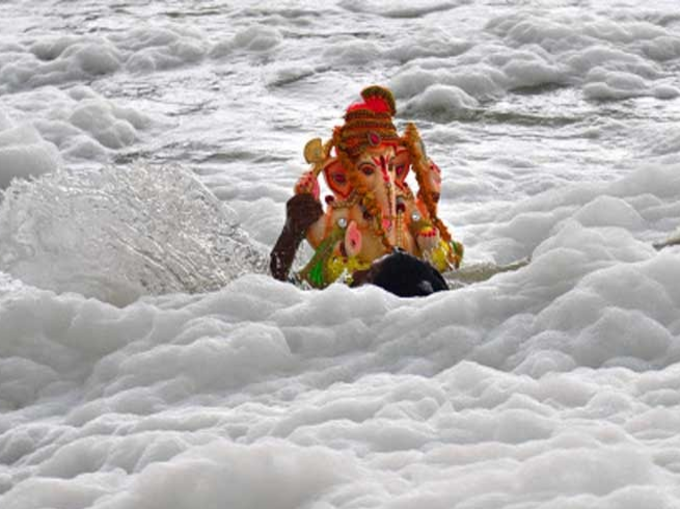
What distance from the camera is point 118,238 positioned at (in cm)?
583

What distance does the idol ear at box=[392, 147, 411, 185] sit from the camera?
585 cm

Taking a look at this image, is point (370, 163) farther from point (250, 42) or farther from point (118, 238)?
point (250, 42)

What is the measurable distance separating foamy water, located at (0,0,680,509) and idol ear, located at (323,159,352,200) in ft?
1.55

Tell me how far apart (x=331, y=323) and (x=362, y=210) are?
0.87 meters

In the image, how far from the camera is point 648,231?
6082 millimetres

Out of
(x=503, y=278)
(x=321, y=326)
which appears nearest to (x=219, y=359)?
(x=321, y=326)

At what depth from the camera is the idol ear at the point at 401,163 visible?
5848mm

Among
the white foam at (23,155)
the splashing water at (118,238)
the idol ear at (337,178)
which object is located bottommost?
the white foam at (23,155)

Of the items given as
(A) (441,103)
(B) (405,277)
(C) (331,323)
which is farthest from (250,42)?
(C) (331,323)

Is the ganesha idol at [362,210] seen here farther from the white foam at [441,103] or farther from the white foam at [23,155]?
the white foam at [441,103]

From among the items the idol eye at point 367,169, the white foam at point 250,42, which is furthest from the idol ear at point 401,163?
the white foam at point 250,42

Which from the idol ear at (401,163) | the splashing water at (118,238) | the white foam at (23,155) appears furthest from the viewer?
the white foam at (23,155)

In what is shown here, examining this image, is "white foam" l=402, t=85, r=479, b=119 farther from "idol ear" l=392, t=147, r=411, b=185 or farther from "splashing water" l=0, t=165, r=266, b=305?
"idol ear" l=392, t=147, r=411, b=185

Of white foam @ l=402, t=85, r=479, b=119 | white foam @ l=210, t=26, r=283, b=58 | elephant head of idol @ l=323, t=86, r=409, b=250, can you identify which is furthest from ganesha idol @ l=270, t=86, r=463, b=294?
white foam @ l=210, t=26, r=283, b=58
